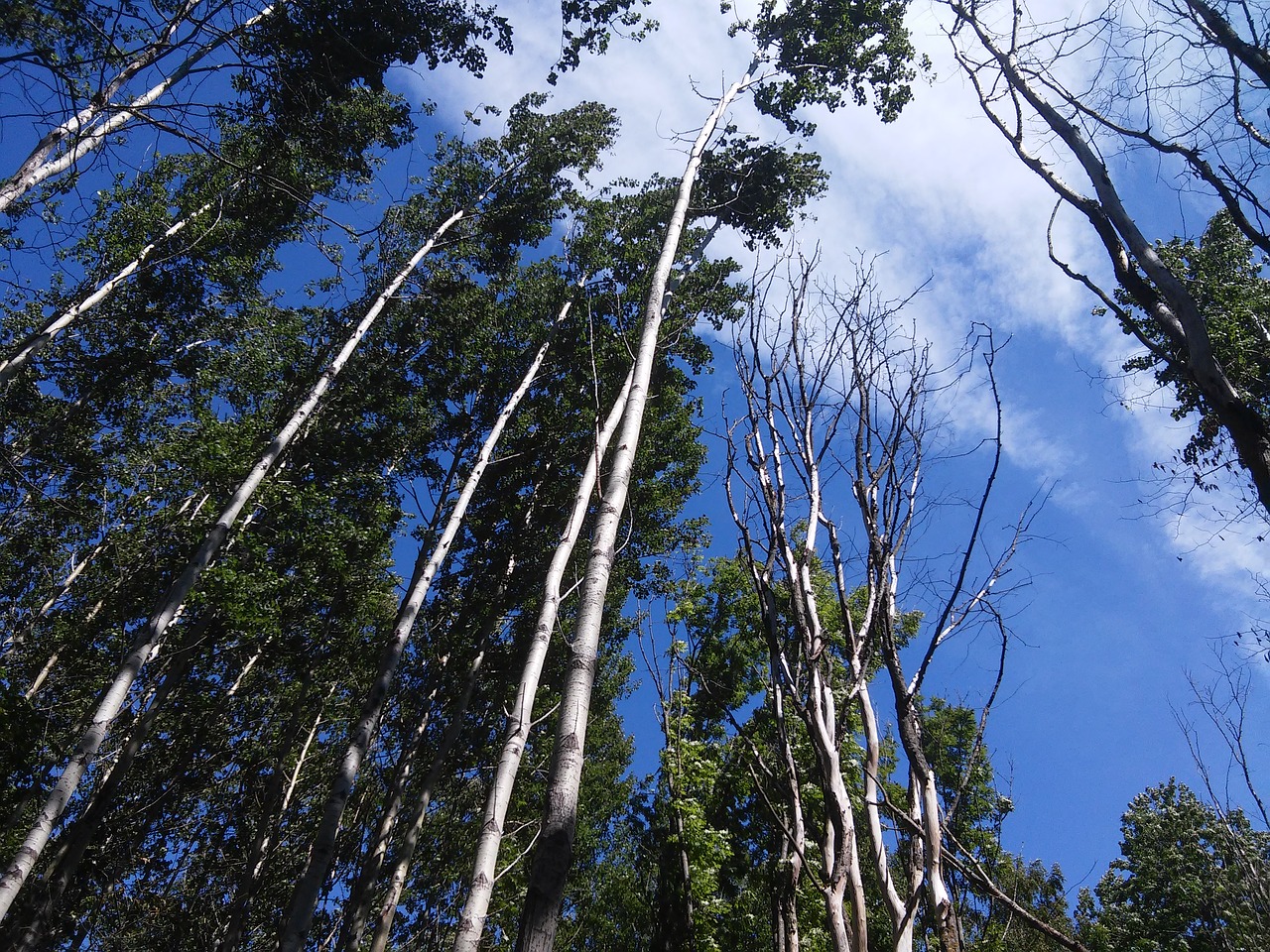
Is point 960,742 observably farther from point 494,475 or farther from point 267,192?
point 267,192

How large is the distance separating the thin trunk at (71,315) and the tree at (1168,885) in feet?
58.5

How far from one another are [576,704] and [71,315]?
9478 mm

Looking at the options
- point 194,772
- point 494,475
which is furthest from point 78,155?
point 194,772

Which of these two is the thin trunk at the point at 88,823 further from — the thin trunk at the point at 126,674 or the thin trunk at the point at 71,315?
the thin trunk at the point at 71,315

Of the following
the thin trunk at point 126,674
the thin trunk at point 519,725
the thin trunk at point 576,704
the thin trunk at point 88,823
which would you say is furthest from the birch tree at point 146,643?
the thin trunk at point 576,704

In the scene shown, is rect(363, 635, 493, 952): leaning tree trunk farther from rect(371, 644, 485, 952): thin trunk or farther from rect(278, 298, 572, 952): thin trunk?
rect(278, 298, 572, 952): thin trunk

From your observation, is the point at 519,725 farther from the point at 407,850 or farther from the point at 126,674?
the point at 407,850

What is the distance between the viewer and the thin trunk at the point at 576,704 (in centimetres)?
202

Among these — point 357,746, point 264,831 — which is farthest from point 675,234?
point 264,831

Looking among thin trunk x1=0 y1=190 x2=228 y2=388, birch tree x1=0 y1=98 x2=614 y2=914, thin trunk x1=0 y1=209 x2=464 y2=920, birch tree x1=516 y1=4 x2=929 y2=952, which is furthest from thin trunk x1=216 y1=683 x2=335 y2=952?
birch tree x1=516 y1=4 x2=929 y2=952

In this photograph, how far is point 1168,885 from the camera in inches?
654

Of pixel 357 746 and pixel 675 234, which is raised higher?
pixel 675 234

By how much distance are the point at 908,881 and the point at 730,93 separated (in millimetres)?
7325

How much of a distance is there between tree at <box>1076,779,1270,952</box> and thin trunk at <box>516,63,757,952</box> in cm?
1280
